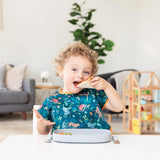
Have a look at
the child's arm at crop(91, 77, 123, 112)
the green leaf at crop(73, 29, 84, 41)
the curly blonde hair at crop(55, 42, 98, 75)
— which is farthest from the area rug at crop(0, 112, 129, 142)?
the child's arm at crop(91, 77, 123, 112)

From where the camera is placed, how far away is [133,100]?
3.59 metres

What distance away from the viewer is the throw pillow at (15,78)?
15.3ft

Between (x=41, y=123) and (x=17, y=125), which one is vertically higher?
(x=41, y=123)

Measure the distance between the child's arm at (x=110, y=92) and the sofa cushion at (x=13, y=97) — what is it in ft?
10.8

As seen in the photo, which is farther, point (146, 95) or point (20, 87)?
point (20, 87)

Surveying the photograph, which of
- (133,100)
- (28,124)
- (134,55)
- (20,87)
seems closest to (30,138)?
(133,100)

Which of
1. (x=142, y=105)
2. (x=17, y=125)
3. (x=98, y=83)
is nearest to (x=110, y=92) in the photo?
(x=98, y=83)

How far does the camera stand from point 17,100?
14.3ft

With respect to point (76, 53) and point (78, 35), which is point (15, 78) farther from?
point (76, 53)

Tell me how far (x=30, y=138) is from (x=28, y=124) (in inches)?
128

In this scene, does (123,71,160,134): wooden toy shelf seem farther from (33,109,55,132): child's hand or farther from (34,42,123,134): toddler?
(33,109,55,132): child's hand

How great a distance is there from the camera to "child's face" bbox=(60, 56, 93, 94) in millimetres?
1139

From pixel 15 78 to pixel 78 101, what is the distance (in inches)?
144

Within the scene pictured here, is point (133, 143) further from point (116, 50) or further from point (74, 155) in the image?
point (116, 50)
